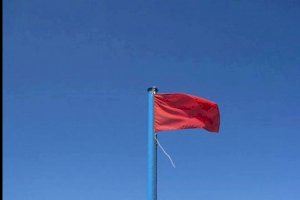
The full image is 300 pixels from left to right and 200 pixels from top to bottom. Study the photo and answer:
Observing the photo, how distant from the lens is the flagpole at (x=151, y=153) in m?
20.6

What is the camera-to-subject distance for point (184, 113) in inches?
917

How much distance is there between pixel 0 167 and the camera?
57.0 ft

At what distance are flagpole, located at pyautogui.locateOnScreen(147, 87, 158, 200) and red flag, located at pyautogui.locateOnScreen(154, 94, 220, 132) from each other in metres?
0.24

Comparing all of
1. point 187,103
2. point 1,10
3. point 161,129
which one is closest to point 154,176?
point 161,129

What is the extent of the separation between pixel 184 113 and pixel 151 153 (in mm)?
2759

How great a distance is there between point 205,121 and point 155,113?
2234mm

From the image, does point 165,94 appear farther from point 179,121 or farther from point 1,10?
point 1,10

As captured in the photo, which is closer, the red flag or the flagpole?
the flagpole

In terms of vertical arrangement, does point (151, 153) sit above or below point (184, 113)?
below

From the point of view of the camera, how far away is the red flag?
22703 mm

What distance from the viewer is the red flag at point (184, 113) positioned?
22703mm

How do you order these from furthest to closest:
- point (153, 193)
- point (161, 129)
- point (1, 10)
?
point (161, 129), point (153, 193), point (1, 10)

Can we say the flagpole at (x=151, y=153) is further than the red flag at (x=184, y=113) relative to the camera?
No

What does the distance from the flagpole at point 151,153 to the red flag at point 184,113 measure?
0.78ft
